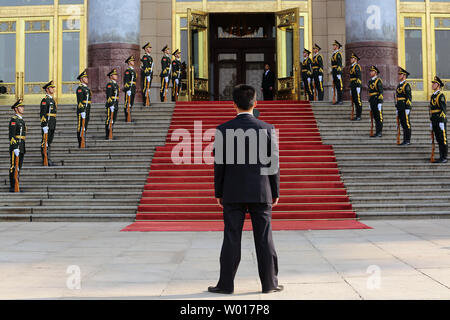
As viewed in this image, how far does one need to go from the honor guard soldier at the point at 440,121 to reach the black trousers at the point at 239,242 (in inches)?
344

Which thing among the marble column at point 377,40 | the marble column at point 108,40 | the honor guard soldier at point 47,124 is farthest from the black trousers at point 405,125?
the marble column at point 108,40

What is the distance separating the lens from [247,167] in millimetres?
4570

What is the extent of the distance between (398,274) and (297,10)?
15533 mm

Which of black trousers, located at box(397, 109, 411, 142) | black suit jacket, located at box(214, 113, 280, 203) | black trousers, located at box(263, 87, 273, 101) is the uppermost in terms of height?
black trousers, located at box(263, 87, 273, 101)

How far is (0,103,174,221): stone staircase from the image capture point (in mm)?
10234

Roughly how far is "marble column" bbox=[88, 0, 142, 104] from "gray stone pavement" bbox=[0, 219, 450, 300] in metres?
9.45

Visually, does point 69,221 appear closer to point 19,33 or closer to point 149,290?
point 149,290

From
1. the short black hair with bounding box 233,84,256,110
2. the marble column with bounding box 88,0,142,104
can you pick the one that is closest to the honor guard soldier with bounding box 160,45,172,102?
the marble column with bounding box 88,0,142,104

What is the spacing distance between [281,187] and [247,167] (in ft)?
21.1

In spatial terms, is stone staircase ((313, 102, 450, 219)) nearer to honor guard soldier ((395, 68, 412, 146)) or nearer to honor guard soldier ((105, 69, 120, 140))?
honor guard soldier ((395, 68, 412, 146))

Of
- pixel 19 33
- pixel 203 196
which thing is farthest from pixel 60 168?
pixel 19 33

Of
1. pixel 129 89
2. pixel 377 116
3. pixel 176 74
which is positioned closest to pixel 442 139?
pixel 377 116

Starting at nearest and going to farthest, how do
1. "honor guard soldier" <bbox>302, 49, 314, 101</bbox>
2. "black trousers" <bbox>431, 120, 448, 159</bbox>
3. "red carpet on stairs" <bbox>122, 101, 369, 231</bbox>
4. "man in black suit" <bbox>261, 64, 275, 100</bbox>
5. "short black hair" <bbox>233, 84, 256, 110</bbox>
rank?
1. "short black hair" <bbox>233, 84, 256, 110</bbox>
2. "red carpet on stairs" <bbox>122, 101, 369, 231</bbox>
3. "black trousers" <bbox>431, 120, 448, 159</bbox>
4. "honor guard soldier" <bbox>302, 49, 314, 101</bbox>
5. "man in black suit" <bbox>261, 64, 275, 100</bbox>

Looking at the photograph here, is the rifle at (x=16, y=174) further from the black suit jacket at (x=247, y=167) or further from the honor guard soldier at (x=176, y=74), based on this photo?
the honor guard soldier at (x=176, y=74)
